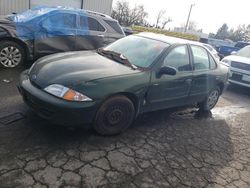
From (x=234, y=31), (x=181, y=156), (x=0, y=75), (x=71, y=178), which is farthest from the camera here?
(x=234, y=31)

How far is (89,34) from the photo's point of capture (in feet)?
26.3

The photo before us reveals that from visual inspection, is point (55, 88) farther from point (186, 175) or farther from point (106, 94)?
point (186, 175)

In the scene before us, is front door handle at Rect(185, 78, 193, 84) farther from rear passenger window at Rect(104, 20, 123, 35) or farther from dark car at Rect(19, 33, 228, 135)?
rear passenger window at Rect(104, 20, 123, 35)

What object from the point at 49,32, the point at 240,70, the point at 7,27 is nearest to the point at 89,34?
the point at 49,32

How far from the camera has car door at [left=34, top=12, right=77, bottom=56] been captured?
7148mm

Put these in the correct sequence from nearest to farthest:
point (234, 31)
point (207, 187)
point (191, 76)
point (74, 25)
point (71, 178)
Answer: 1. point (71, 178)
2. point (207, 187)
3. point (191, 76)
4. point (74, 25)
5. point (234, 31)

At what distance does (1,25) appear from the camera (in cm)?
655

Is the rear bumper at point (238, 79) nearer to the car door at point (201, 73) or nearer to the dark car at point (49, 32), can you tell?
the car door at point (201, 73)

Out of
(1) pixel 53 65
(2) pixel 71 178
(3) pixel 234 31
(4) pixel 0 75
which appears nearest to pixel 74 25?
(4) pixel 0 75

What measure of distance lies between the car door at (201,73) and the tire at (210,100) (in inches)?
9.5

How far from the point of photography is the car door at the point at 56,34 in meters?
7.15

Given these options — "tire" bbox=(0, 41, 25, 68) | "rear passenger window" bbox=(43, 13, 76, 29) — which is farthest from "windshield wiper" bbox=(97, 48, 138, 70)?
"rear passenger window" bbox=(43, 13, 76, 29)

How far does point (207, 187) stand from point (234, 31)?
7320cm

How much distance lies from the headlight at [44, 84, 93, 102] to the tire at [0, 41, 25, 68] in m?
3.51
